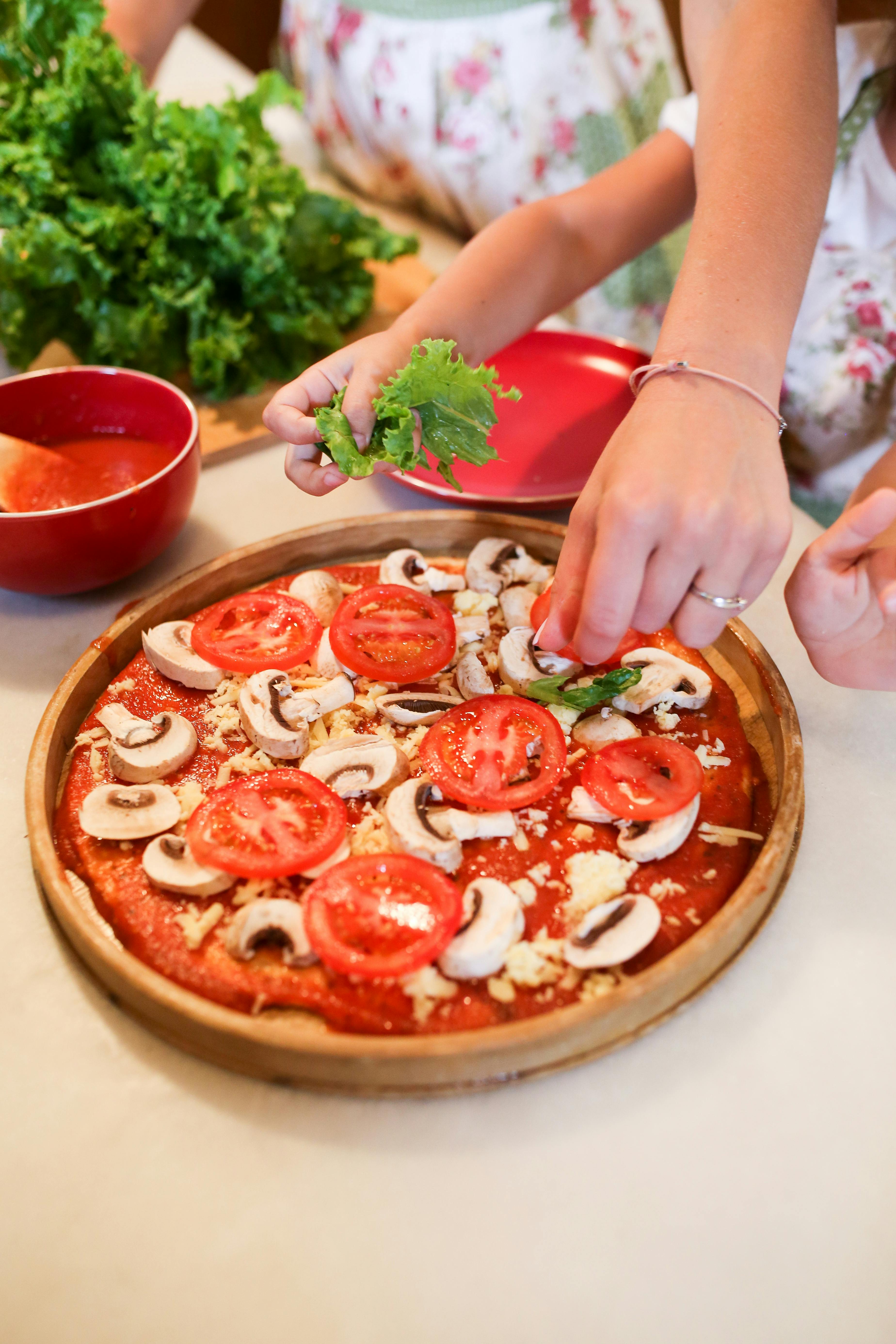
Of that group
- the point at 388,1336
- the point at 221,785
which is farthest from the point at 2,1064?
the point at 388,1336

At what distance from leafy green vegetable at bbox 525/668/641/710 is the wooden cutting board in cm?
89

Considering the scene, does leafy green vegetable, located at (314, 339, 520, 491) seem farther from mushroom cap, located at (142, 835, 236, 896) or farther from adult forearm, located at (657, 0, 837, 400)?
mushroom cap, located at (142, 835, 236, 896)

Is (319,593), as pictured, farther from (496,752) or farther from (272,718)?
(496,752)

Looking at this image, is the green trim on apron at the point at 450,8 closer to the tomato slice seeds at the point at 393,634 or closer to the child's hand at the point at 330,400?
the child's hand at the point at 330,400

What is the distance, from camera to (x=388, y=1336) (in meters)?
0.90

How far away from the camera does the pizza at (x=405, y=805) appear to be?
1109mm

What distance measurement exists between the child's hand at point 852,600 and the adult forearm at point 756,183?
0.76 ft

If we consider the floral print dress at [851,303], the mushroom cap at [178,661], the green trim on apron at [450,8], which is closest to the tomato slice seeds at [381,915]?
the mushroom cap at [178,661]

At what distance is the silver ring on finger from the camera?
1.18 m

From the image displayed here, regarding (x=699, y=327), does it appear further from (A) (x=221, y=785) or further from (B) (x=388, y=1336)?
(B) (x=388, y=1336)

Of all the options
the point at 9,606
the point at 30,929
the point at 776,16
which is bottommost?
the point at 30,929

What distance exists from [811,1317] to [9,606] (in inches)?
65.5

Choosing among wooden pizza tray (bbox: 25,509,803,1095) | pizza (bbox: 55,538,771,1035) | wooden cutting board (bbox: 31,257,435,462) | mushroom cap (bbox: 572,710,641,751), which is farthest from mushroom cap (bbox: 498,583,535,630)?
wooden cutting board (bbox: 31,257,435,462)

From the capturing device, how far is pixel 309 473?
4.92ft
